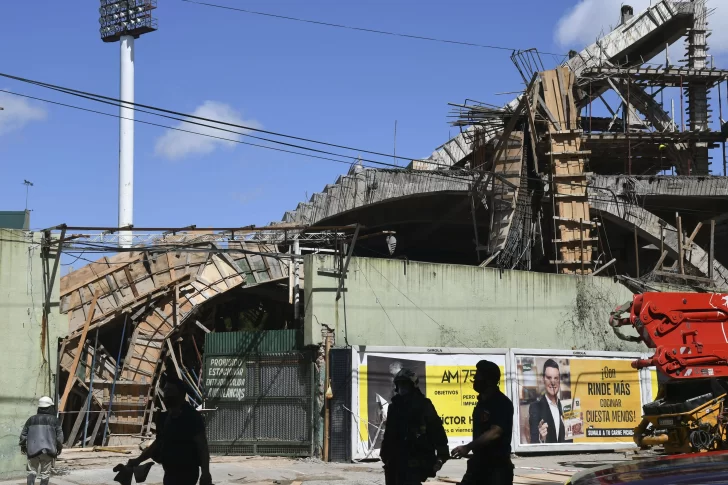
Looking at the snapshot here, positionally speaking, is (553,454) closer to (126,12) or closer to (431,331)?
(431,331)

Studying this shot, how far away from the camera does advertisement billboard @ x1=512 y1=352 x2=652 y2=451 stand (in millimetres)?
20016

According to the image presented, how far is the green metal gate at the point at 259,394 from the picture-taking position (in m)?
18.5

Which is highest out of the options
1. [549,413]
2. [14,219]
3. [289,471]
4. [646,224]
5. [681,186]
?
[681,186]

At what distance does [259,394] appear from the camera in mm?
18938

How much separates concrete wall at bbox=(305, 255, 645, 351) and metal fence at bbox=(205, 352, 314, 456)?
42.1 inches

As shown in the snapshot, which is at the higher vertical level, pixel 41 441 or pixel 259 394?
pixel 259 394

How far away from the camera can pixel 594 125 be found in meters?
41.3

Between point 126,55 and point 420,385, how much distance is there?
167 ft

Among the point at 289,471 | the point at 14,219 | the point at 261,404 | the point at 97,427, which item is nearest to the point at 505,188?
the point at 261,404

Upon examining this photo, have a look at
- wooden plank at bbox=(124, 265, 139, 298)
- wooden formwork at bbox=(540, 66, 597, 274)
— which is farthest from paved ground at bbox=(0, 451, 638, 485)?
wooden formwork at bbox=(540, 66, 597, 274)

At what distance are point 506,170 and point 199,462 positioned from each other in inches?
784

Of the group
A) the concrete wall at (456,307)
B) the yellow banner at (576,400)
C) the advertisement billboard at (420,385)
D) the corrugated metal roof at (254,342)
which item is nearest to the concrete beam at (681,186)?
the concrete wall at (456,307)

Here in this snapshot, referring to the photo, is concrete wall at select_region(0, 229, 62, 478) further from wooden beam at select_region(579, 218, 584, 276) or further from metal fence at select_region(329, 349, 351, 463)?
wooden beam at select_region(579, 218, 584, 276)

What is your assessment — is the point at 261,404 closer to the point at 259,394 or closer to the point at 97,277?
the point at 259,394
